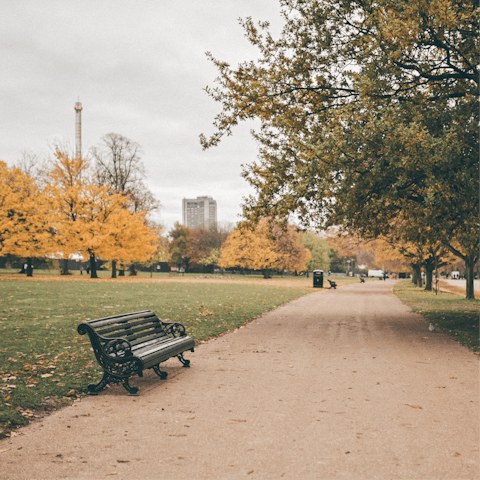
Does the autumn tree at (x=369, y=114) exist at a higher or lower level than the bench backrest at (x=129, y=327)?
higher

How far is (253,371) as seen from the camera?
725 centimetres

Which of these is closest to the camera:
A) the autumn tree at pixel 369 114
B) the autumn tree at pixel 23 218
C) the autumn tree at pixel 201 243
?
the autumn tree at pixel 369 114

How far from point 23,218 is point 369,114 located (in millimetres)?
35090

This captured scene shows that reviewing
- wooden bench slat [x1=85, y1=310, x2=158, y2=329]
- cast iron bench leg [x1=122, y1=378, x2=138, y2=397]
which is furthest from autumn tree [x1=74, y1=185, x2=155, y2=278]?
cast iron bench leg [x1=122, y1=378, x2=138, y2=397]

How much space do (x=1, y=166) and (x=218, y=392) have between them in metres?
38.0

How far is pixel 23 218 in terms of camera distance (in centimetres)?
3822

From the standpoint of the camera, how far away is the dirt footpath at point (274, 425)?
12.2ft

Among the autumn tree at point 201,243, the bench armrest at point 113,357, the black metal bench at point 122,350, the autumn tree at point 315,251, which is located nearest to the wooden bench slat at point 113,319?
the black metal bench at point 122,350

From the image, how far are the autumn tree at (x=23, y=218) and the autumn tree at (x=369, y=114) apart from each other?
2849 cm

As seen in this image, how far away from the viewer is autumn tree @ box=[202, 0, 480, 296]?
9695 mm

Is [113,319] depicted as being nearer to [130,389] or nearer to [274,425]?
[130,389]

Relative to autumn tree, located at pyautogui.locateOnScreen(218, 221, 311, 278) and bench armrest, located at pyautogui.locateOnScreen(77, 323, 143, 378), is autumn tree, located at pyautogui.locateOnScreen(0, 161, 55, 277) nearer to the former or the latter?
autumn tree, located at pyautogui.locateOnScreen(218, 221, 311, 278)

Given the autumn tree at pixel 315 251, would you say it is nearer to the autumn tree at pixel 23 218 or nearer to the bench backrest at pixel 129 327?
the autumn tree at pixel 23 218

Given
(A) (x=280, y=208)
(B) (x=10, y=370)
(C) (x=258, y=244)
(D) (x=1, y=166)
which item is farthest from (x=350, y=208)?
(C) (x=258, y=244)
